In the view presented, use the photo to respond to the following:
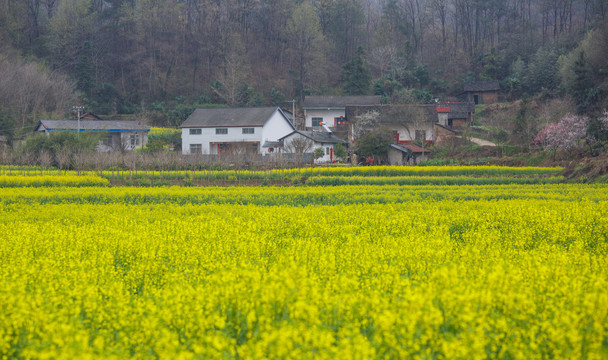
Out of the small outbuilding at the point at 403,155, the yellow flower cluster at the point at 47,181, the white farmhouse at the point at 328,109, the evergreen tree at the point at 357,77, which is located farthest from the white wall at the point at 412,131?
the yellow flower cluster at the point at 47,181

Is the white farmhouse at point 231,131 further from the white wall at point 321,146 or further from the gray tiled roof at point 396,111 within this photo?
the gray tiled roof at point 396,111

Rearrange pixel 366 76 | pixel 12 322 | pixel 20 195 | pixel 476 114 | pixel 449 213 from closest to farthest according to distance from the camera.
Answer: pixel 12 322, pixel 449 213, pixel 20 195, pixel 476 114, pixel 366 76

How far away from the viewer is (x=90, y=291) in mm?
5895

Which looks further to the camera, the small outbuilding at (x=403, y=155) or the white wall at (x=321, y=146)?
the white wall at (x=321, y=146)

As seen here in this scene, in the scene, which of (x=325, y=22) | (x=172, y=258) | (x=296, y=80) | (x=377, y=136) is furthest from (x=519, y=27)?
(x=172, y=258)

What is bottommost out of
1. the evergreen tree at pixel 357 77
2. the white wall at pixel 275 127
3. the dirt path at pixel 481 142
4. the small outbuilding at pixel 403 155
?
the small outbuilding at pixel 403 155

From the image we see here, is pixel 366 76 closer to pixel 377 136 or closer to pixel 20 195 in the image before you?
pixel 377 136

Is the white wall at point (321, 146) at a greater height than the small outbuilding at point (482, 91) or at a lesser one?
lesser

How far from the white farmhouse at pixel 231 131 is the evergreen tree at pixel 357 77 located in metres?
19.3

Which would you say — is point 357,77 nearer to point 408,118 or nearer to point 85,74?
point 408,118

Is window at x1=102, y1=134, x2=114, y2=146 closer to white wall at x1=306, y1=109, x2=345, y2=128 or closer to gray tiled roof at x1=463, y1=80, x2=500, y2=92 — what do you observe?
white wall at x1=306, y1=109, x2=345, y2=128

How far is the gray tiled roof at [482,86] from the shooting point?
67.0m

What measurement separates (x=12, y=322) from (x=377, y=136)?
4166cm

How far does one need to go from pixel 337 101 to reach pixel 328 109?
5.91 ft
